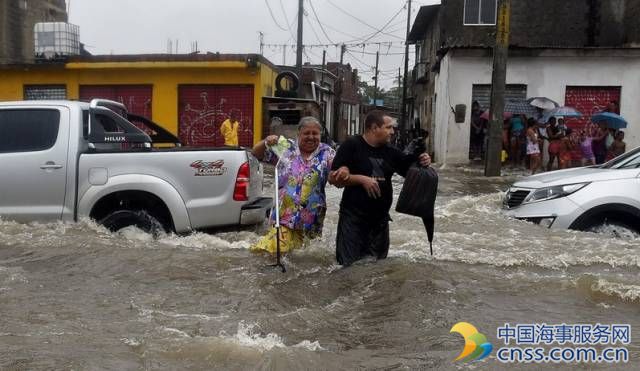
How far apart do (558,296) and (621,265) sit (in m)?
1.42

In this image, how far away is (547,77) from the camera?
18.6 meters

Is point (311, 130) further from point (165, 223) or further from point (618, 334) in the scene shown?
point (618, 334)

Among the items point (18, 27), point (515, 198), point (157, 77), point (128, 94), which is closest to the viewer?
point (515, 198)

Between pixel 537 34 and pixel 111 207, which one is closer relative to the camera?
pixel 111 207

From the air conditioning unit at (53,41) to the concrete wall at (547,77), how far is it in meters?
13.3

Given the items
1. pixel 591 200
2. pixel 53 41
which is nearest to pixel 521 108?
pixel 591 200

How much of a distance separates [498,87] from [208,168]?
10.3 meters

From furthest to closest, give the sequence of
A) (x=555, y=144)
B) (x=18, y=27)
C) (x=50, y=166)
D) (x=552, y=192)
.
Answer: (x=18, y=27), (x=555, y=144), (x=552, y=192), (x=50, y=166)

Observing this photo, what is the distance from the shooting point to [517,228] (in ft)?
23.7

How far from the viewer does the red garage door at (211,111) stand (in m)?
19.9

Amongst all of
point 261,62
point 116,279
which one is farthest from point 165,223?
point 261,62

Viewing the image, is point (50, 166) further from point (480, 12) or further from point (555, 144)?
point (480, 12)

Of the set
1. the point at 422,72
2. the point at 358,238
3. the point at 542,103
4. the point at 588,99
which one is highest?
the point at 422,72

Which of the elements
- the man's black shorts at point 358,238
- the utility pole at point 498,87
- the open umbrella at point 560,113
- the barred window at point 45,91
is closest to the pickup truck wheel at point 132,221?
the man's black shorts at point 358,238
